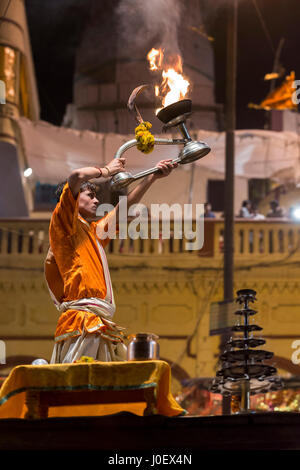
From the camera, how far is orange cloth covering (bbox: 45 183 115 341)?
5809 millimetres

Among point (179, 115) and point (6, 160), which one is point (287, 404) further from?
point (179, 115)

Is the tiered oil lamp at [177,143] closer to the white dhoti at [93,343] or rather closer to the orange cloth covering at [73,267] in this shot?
the orange cloth covering at [73,267]

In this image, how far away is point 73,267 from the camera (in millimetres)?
5961

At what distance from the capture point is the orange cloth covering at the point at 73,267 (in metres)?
5.81

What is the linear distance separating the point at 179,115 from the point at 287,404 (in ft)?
40.4

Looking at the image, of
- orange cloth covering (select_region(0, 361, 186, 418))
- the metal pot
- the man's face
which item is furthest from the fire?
orange cloth covering (select_region(0, 361, 186, 418))

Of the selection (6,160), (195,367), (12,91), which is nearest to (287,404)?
(195,367)

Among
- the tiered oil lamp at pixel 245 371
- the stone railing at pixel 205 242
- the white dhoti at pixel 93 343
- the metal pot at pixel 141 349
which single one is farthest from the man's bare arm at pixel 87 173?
the stone railing at pixel 205 242

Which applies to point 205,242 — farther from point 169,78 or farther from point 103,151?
point 169,78

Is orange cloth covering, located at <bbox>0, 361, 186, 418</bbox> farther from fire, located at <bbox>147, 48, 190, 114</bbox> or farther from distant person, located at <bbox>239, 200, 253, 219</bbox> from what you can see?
distant person, located at <bbox>239, 200, 253, 219</bbox>

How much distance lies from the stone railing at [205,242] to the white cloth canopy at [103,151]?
1.30m

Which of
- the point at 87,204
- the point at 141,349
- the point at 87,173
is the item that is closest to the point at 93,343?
the point at 141,349

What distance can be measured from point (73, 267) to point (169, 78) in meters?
2.11

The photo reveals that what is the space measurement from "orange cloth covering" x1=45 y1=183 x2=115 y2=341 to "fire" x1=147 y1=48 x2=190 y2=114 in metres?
1.42
